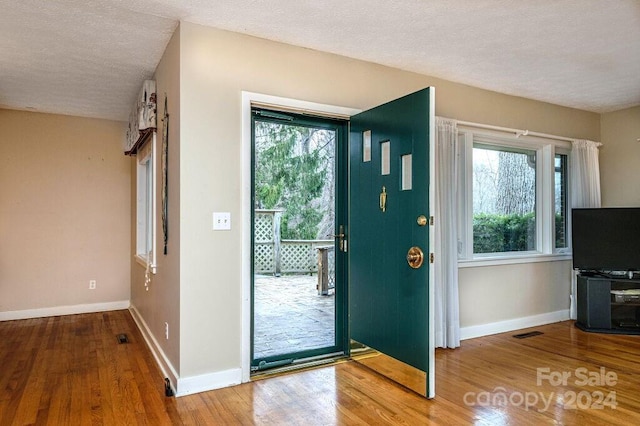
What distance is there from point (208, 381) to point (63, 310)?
3344 mm

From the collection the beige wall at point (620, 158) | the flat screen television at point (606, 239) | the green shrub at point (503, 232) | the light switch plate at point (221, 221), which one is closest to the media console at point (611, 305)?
the flat screen television at point (606, 239)

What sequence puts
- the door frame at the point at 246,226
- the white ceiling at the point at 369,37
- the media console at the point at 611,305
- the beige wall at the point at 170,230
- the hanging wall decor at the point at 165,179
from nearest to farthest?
1. the white ceiling at the point at 369,37
2. the beige wall at the point at 170,230
3. the door frame at the point at 246,226
4. the hanging wall decor at the point at 165,179
5. the media console at the point at 611,305

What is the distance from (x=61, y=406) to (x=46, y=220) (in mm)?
3289

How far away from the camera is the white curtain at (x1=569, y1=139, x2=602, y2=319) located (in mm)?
4848

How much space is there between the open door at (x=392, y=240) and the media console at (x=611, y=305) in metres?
2.75

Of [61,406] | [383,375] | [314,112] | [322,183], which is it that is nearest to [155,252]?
[61,406]

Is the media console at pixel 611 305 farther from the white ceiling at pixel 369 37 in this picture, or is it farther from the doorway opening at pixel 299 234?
the doorway opening at pixel 299 234

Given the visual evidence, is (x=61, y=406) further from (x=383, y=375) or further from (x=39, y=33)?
(x=39, y=33)

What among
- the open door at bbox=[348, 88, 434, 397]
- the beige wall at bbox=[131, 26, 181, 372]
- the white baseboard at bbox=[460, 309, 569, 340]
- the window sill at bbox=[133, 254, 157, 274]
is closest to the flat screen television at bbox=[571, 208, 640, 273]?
the white baseboard at bbox=[460, 309, 569, 340]

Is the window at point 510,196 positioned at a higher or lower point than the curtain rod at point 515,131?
lower

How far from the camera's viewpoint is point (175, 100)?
2.90 metres

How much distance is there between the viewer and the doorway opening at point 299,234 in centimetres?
337

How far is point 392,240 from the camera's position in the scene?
3035 millimetres

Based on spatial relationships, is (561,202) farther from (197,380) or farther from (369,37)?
(197,380)
